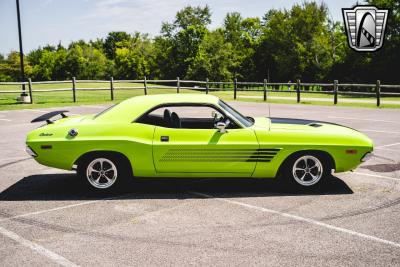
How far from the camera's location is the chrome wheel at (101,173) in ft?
20.1

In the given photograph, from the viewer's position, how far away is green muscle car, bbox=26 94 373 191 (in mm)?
5992

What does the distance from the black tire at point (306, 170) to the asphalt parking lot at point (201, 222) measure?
156 mm

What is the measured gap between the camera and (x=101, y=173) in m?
6.14

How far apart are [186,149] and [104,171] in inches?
48.7

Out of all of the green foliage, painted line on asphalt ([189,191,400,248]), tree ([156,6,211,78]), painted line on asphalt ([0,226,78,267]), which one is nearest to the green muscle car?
painted line on asphalt ([189,191,400,248])

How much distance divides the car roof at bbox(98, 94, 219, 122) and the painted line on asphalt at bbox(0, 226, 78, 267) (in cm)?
217

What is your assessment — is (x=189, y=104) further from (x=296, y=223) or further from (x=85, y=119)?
(x=296, y=223)

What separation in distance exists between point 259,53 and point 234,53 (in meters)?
4.55

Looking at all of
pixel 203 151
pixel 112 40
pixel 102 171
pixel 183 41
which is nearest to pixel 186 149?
pixel 203 151

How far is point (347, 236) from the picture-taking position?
14.8 ft

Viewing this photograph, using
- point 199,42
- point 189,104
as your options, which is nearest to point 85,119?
point 189,104

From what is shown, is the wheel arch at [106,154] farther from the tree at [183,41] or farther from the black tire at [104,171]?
the tree at [183,41]

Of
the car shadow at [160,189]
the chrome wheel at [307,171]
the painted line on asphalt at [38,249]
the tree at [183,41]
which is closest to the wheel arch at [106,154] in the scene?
the car shadow at [160,189]

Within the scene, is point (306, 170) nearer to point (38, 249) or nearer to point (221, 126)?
point (221, 126)
